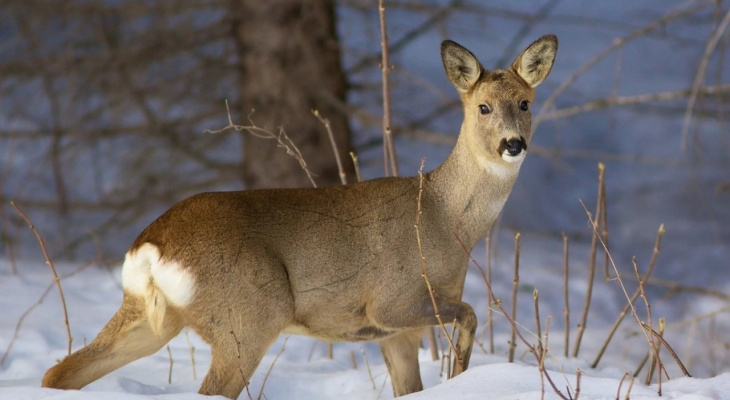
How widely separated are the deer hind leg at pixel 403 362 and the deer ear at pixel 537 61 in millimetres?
1338

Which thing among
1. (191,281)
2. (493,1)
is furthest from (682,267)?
(191,281)

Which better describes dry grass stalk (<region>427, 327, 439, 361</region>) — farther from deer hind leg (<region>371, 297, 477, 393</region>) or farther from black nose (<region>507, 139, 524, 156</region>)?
black nose (<region>507, 139, 524, 156</region>)

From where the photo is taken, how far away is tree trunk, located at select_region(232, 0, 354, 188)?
895cm

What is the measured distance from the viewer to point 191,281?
417 centimetres

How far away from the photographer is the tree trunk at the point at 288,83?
895cm

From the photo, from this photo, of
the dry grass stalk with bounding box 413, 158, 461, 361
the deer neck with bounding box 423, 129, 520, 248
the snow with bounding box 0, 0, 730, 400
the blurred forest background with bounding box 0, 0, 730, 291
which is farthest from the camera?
the blurred forest background with bounding box 0, 0, 730, 291

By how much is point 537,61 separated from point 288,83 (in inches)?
174

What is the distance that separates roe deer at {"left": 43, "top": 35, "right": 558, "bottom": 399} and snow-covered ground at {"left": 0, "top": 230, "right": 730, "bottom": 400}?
26cm

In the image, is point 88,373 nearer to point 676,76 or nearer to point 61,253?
point 61,253

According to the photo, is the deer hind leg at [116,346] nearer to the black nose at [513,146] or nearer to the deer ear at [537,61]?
the black nose at [513,146]

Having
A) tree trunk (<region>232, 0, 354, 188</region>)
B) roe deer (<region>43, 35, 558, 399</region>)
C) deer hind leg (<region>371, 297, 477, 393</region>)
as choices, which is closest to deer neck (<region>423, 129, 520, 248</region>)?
roe deer (<region>43, 35, 558, 399</region>)

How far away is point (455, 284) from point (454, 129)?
8.75 m

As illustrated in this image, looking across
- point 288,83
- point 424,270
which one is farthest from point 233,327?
point 288,83

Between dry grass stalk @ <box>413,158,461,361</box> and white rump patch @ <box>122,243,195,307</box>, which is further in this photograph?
dry grass stalk @ <box>413,158,461,361</box>
